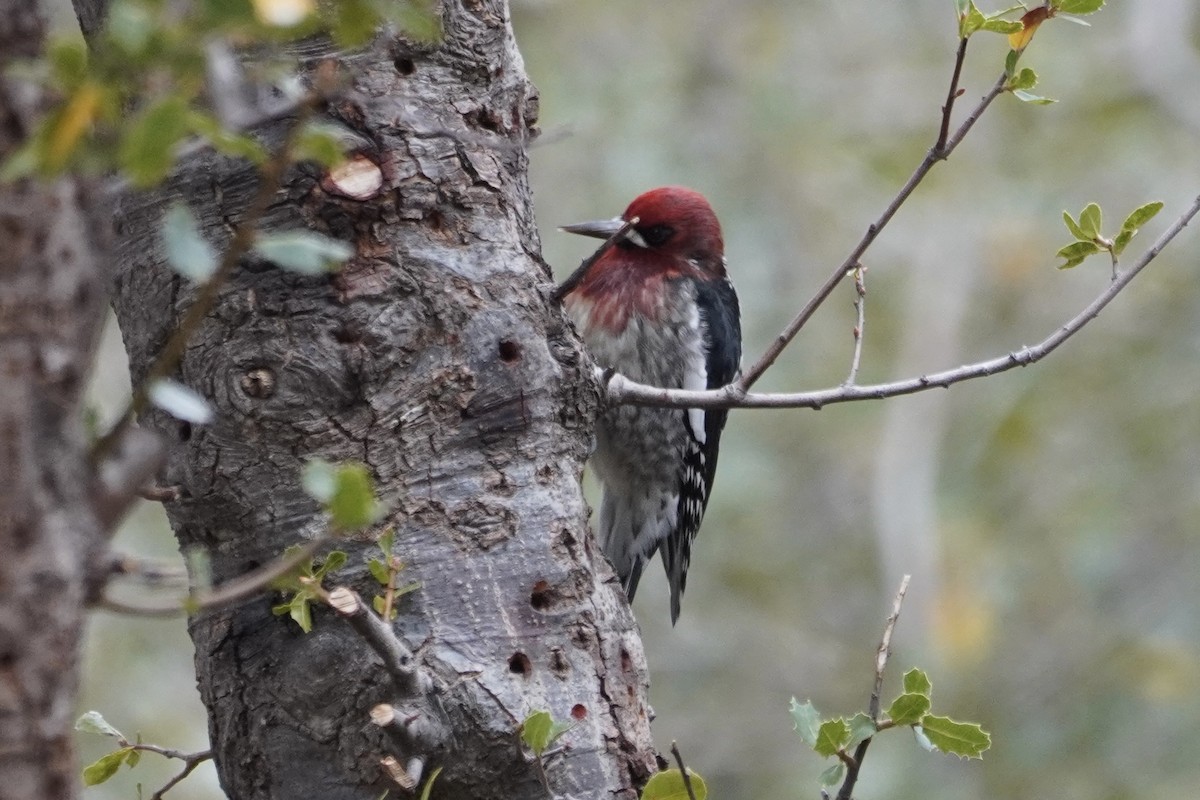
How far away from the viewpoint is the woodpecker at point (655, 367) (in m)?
3.86

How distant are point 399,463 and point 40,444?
100 cm

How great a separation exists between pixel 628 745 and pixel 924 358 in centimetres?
493

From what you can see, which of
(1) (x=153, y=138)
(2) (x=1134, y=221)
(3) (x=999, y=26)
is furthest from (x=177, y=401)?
(2) (x=1134, y=221)

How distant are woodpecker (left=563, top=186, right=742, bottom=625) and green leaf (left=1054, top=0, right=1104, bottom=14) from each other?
2.02 metres

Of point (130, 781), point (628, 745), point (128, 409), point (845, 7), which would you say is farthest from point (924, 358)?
point (128, 409)

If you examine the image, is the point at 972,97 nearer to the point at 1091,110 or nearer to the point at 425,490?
the point at 1091,110

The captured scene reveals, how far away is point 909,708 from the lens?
1672 millimetres

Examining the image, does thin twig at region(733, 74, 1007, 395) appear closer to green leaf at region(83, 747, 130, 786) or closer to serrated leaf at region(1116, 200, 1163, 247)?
serrated leaf at region(1116, 200, 1163, 247)

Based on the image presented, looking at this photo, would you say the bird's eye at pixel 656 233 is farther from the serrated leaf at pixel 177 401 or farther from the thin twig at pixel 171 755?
the serrated leaf at pixel 177 401

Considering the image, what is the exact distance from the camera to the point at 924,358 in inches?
262

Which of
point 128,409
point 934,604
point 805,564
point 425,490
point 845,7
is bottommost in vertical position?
point 128,409

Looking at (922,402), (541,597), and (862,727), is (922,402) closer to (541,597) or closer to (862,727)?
(541,597)

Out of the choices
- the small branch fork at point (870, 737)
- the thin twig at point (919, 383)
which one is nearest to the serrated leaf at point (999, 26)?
the thin twig at point (919, 383)

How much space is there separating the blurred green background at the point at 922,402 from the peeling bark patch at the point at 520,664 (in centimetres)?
408
